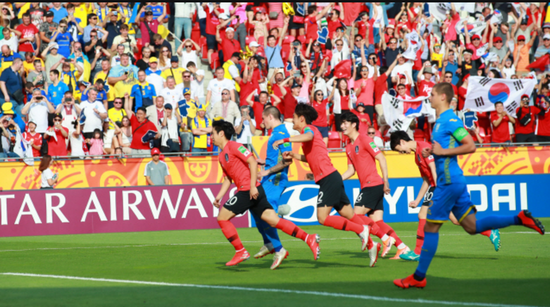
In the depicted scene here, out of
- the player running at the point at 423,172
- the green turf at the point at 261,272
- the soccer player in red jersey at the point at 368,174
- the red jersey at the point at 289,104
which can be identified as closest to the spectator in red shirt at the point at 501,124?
the red jersey at the point at 289,104

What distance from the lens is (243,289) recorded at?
7.34 meters

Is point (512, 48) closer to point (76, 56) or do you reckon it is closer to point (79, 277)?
point (76, 56)

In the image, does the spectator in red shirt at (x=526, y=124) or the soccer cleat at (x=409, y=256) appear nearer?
the soccer cleat at (x=409, y=256)

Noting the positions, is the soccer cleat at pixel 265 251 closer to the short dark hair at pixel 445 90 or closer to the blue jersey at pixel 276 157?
the blue jersey at pixel 276 157

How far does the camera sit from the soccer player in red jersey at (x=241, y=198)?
8.97 m

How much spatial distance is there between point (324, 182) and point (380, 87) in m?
12.5

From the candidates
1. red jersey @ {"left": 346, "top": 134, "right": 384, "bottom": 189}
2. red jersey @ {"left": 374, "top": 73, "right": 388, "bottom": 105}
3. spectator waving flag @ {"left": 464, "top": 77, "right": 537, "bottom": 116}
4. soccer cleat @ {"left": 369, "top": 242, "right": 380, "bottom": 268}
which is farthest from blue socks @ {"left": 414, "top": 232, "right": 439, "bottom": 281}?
spectator waving flag @ {"left": 464, "top": 77, "right": 537, "bottom": 116}

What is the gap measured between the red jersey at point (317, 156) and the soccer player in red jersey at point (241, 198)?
0.88 m

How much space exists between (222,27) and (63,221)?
8.76 meters

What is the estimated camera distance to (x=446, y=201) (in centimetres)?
717

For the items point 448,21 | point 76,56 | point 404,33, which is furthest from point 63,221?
point 448,21

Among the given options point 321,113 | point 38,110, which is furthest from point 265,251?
point 38,110

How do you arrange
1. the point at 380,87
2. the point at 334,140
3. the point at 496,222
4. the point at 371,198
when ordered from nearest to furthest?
the point at 496,222 → the point at 371,198 → the point at 334,140 → the point at 380,87

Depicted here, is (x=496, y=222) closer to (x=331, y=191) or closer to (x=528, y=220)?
(x=528, y=220)
